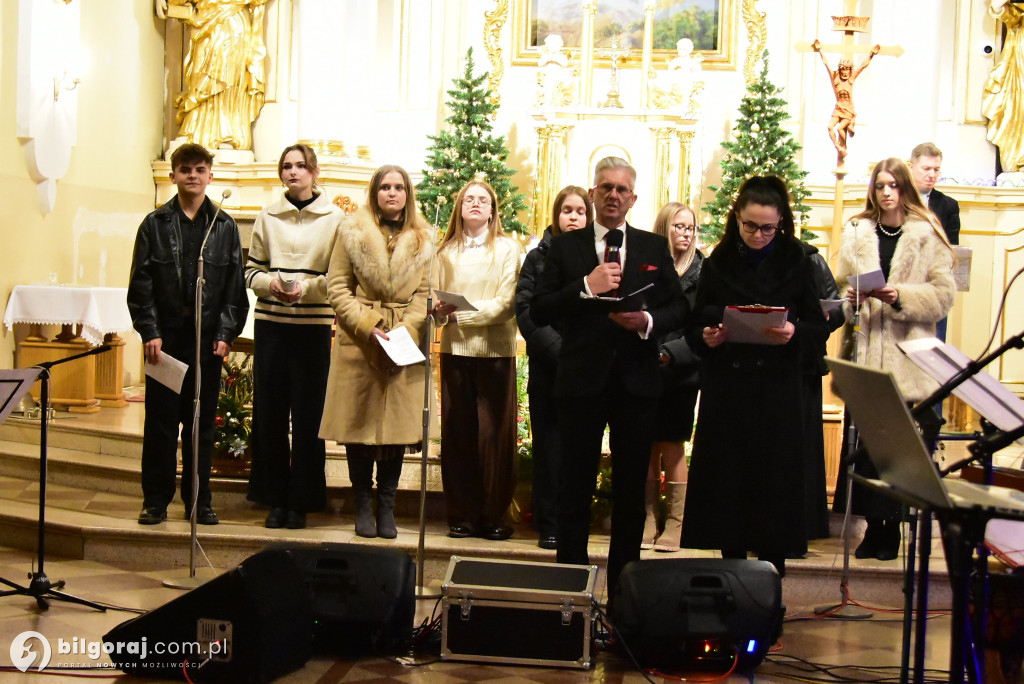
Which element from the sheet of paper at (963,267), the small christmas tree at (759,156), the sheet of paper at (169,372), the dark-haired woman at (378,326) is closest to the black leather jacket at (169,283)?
the sheet of paper at (169,372)

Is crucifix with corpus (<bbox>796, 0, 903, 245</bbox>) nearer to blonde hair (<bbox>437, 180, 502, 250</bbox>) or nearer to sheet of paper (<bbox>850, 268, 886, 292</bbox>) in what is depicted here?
sheet of paper (<bbox>850, 268, 886, 292</bbox>)

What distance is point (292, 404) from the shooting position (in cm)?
520

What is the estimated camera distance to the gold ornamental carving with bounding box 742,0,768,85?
10289mm

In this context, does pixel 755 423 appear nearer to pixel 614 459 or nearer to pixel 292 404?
pixel 614 459

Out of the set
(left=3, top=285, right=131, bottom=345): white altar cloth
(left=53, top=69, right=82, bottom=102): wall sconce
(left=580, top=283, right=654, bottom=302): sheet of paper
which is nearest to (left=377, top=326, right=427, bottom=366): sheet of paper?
(left=580, top=283, right=654, bottom=302): sheet of paper

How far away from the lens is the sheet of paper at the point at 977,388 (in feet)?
9.93

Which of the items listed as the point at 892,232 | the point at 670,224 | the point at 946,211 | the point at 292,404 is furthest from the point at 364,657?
the point at 946,211

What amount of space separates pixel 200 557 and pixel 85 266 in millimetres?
4452

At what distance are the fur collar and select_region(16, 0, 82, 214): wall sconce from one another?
3.96 m

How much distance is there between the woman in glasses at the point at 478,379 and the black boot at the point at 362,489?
35cm

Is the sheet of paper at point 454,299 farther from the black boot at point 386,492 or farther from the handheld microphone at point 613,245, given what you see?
the black boot at point 386,492

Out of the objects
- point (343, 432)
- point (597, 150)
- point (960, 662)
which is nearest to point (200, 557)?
point (343, 432)

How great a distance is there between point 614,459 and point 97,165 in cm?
642

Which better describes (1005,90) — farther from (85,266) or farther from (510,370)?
(85,266)
